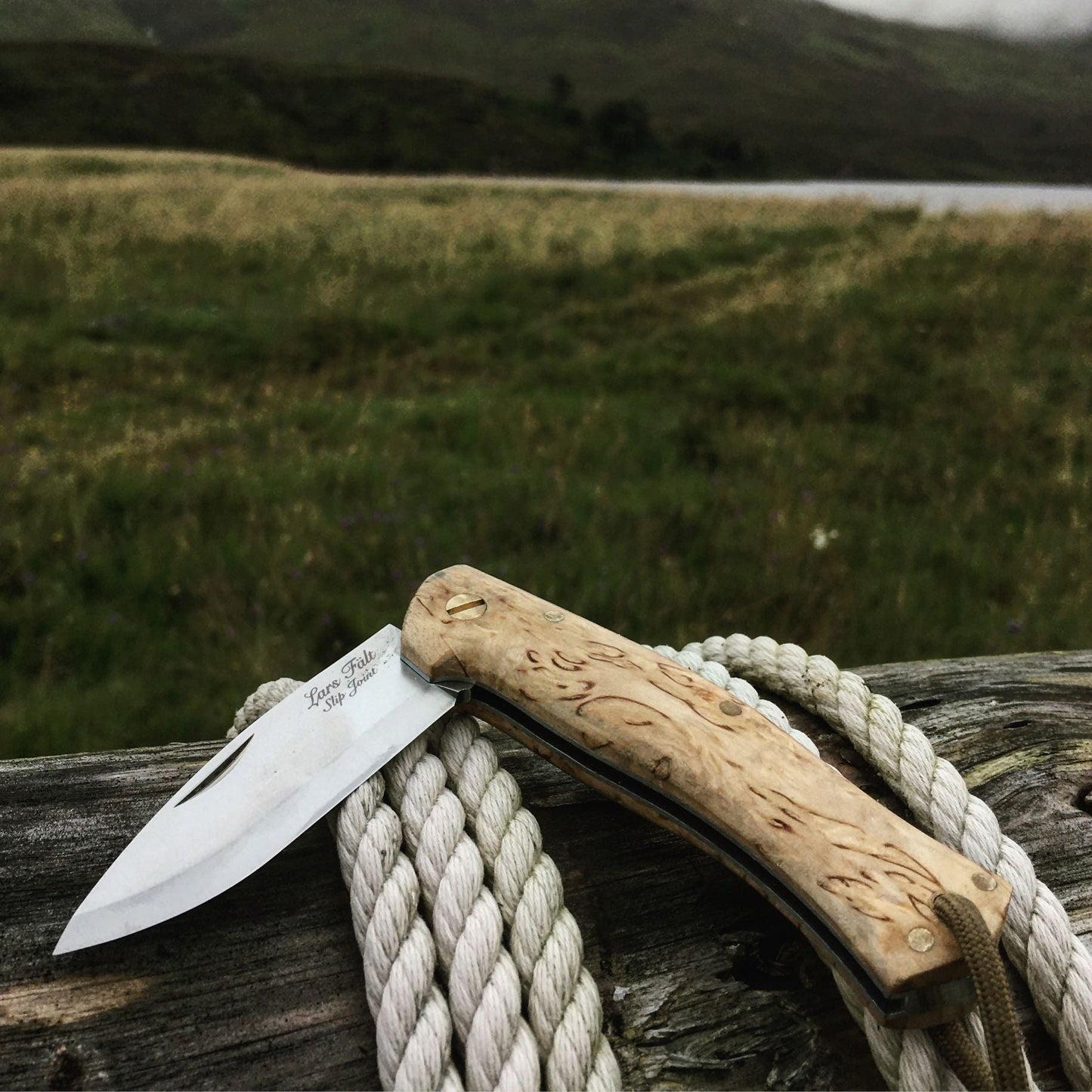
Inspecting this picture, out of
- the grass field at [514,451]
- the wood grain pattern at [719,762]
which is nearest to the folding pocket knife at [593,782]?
the wood grain pattern at [719,762]

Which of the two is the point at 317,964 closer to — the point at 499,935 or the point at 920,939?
the point at 499,935

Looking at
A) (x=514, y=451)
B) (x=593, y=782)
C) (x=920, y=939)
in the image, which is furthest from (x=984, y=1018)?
(x=514, y=451)

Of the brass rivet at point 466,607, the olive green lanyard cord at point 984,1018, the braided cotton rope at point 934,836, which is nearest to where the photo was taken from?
the olive green lanyard cord at point 984,1018

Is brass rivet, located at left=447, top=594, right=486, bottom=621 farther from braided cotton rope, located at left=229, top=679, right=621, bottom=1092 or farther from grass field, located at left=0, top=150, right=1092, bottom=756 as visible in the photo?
grass field, located at left=0, top=150, right=1092, bottom=756

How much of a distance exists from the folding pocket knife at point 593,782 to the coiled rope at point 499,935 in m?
0.07

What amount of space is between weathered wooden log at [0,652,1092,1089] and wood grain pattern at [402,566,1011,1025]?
15cm

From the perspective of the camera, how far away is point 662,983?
104 cm

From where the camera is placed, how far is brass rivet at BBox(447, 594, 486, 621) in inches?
51.9

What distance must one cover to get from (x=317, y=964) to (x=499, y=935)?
23 centimetres

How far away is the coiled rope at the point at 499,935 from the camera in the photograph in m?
0.93

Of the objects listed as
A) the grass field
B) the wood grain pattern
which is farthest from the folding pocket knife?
the grass field

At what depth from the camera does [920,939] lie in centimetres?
86

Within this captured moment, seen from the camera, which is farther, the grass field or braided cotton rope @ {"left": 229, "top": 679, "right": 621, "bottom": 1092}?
the grass field

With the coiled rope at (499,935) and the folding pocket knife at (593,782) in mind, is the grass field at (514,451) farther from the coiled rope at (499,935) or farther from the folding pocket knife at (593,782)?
the coiled rope at (499,935)
